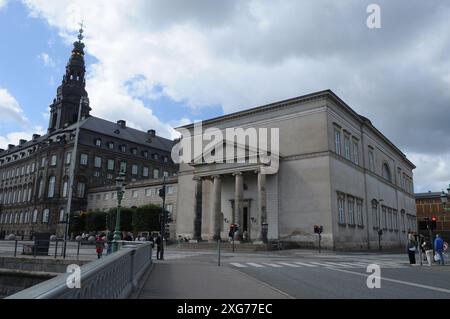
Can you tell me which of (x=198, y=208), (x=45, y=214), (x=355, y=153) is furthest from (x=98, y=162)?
(x=355, y=153)

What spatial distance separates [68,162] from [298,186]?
2078 inches

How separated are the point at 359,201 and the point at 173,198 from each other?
29.1 m

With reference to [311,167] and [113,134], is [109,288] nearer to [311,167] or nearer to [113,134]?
[311,167]

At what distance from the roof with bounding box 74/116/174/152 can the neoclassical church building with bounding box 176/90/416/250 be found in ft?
118

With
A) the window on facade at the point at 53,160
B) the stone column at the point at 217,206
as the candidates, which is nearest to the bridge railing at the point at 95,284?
the stone column at the point at 217,206

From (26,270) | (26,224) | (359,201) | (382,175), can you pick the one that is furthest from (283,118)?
(26,224)

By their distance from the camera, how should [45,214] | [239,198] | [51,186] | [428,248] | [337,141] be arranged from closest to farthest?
[428,248] < [239,198] < [337,141] < [45,214] < [51,186]

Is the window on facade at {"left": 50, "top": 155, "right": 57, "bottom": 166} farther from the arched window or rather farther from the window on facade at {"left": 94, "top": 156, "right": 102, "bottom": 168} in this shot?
the arched window

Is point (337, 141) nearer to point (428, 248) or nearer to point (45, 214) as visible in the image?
point (428, 248)

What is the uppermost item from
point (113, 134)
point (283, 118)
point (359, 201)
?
point (113, 134)

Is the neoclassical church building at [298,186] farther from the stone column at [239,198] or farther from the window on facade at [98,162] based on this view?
the window on facade at [98,162]

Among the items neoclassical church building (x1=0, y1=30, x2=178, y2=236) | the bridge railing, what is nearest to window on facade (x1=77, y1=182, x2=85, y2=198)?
neoclassical church building (x1=0, y1=30, x2=178, y2=236)

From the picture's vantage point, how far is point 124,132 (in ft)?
305

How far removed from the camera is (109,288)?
23.5 ft
